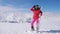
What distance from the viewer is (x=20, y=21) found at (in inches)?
488

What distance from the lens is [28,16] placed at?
13.2 m

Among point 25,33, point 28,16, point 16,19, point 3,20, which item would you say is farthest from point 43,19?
point 25,33

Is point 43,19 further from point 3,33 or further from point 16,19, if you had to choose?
point 3,33

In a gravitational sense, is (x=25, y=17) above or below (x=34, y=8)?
below

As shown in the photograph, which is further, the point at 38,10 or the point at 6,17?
the point at 6,17

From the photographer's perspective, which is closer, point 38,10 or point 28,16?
point 38,10

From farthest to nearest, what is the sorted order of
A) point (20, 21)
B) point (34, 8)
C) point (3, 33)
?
1. point (20, 21)
2. point (34, 8)
3. point (3, 33)

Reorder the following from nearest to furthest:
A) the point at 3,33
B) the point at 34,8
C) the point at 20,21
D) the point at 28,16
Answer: the point at 3,33 < the point at 34,8 < the point at 20,21 < the point at 28,16

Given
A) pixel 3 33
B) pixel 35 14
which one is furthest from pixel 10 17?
pixel 3 33

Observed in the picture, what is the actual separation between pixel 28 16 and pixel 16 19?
1005 millimetres

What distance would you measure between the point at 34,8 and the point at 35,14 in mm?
281

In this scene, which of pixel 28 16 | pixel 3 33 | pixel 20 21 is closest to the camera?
pixel 3 33

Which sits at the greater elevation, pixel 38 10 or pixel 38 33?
pixel 38 10

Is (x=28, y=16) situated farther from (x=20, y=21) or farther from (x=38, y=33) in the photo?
(x=38, y=33)
